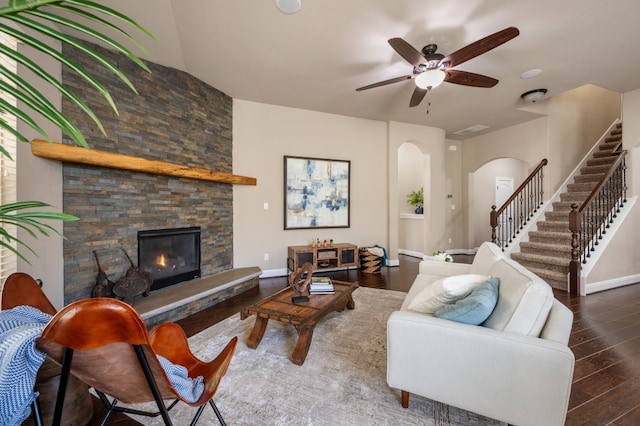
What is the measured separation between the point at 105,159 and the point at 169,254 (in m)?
1.29

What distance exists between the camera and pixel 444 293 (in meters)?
1.69

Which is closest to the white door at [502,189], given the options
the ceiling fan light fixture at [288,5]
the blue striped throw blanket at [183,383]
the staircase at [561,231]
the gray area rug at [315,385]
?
the staircase at [561,231]

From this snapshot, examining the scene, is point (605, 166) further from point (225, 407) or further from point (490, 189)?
point (225, 407)

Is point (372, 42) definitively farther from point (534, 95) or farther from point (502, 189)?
point (502, 189)

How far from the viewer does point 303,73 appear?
3.47 metres

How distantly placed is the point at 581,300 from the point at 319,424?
145 inches

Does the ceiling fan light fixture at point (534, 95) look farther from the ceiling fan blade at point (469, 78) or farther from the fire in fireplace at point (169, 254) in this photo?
the fire in fireplace at point (169, 254)

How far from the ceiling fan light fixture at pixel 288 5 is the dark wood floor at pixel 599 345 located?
9.54ft

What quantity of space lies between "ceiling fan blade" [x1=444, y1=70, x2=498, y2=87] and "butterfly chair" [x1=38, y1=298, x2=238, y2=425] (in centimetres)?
313

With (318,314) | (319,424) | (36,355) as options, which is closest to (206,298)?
(318,314)

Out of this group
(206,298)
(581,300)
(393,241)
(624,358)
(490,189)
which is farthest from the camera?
(490,189)

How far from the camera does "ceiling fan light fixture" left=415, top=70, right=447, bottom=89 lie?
2676 mm

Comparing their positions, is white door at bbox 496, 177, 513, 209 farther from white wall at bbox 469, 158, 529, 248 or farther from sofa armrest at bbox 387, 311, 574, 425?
sofa armrest at bbox 387, 311, 574, 425

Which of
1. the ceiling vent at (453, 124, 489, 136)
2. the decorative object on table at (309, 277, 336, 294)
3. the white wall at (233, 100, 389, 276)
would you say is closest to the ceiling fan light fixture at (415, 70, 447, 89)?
the decorative object on table at (309, 277, 336, 294)
